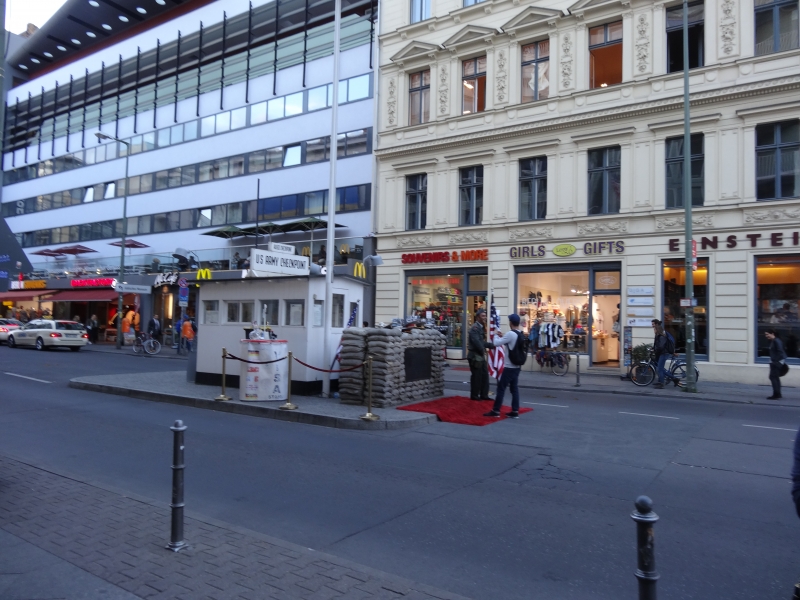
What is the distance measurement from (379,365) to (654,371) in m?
9.86

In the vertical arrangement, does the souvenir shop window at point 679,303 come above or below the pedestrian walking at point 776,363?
above

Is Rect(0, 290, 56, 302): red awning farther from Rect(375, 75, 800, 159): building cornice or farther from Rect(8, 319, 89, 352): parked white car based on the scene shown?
Rect(375, 75, 800, 159): building cornice

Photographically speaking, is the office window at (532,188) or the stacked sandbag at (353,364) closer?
the stacked sandbag at (353,364)

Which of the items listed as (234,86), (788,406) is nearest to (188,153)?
(234,86)

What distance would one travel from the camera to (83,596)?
4.10 m

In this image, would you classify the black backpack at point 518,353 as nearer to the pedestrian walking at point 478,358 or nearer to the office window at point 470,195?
the pedestrian walking at point 478,358

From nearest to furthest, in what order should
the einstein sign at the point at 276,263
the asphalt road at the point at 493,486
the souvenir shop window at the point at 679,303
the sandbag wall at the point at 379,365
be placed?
1. the asphalt road at the point at 493,486
2. the einstein sign at the point at 276,263
3. the sandbag wall at the point at 379,365
4. the souvenir shop window at the point at 679,303

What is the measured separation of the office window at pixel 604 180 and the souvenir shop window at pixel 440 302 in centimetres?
590

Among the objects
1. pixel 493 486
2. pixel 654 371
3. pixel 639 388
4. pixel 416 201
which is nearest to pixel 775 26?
pixel 654 371

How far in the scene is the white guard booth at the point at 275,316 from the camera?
12617 mm

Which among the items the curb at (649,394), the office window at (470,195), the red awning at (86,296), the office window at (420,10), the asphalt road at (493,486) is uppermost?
the office window at (420,10)

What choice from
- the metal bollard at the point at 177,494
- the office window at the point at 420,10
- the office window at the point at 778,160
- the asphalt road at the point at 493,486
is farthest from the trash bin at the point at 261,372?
the office window at the point at 420,10

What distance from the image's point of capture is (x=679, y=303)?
20.3 m

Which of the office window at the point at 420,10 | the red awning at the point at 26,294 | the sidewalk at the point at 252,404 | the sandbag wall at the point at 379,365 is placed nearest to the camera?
the sidewalk at the point at 252,404
